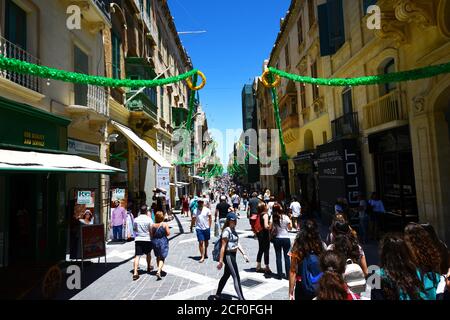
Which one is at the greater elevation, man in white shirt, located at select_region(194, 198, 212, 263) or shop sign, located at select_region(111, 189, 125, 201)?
shop sign, located at select_region(111, 189, 125, 201)

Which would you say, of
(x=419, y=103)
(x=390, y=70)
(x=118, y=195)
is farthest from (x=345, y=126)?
(x=118, y=195)

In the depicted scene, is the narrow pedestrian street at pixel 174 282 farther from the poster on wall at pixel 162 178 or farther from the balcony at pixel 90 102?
the poster on wall at pixel 162 178

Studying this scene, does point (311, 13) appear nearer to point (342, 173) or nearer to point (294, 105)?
point (294, 105)

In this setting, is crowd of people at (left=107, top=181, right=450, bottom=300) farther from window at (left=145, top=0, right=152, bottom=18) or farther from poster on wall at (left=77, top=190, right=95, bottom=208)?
window at (left=145, top=0, right=152, bottom=18)

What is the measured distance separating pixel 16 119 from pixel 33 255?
13.0 feet

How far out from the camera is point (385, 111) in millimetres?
10695

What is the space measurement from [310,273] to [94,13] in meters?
11.7

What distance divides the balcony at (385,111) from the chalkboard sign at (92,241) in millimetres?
9995

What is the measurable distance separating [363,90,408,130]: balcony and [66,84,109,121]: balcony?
10161mm

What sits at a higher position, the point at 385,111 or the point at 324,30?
the point at 324,30

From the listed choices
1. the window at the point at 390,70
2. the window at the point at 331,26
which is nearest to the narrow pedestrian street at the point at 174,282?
the window at the point at 390,70

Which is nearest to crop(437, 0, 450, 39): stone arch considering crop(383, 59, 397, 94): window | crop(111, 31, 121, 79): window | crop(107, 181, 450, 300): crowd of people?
crop(383, 59, 397, 94): window

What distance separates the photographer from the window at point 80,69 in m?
10.6

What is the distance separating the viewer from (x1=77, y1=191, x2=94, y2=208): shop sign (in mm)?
9305
